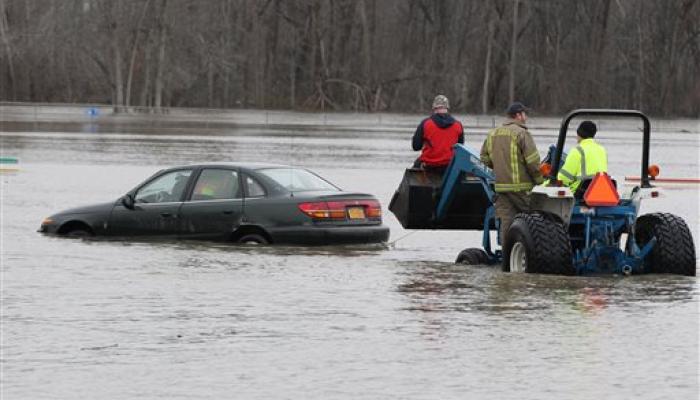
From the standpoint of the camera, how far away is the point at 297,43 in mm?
111500

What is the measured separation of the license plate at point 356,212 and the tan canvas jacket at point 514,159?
3202mm

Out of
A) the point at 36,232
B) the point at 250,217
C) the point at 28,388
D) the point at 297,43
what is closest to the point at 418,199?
the point at 250,217

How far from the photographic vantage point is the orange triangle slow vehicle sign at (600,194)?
1570 cm

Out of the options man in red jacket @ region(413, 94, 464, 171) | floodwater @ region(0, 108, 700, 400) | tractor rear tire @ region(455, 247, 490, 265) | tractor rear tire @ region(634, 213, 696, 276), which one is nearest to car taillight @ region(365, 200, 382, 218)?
floodwater @ region(0, 108, 700, 400)

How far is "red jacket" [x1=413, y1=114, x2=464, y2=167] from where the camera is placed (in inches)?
725

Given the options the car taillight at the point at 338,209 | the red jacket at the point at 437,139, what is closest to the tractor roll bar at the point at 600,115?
the red jacket at the point at 437,139

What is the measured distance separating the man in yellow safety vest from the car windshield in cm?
471

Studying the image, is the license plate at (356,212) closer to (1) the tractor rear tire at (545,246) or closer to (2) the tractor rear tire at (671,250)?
(1) the tractor rear tire at (545,246)

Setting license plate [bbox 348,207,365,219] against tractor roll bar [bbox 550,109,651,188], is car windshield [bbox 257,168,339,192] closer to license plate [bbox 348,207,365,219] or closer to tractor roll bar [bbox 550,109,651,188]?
license plate [bbox 348,207,365,219]

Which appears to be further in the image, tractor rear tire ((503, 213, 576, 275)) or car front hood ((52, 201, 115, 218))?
car front hood ((52, 201, 115, 218))

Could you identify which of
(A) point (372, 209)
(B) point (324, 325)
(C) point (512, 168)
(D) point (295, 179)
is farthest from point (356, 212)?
(B) point (324, 325)

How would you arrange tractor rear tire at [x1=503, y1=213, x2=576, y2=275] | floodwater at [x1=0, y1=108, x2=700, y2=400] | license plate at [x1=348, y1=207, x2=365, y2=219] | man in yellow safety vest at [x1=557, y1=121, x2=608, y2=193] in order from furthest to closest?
1. license plate at [x1=348, y1=207, x2=365, y2=219]
2. man in yellow safety vest at [x1=557, y1=121, x2=608, y2=193]
3. tractor rear tire at [x1=503, y1=213, x2=576, y2=275]
4. floodwater at [x1=0, y1=108, x2=700, y2=400]

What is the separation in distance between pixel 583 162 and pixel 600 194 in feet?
1.54

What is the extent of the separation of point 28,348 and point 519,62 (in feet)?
321
